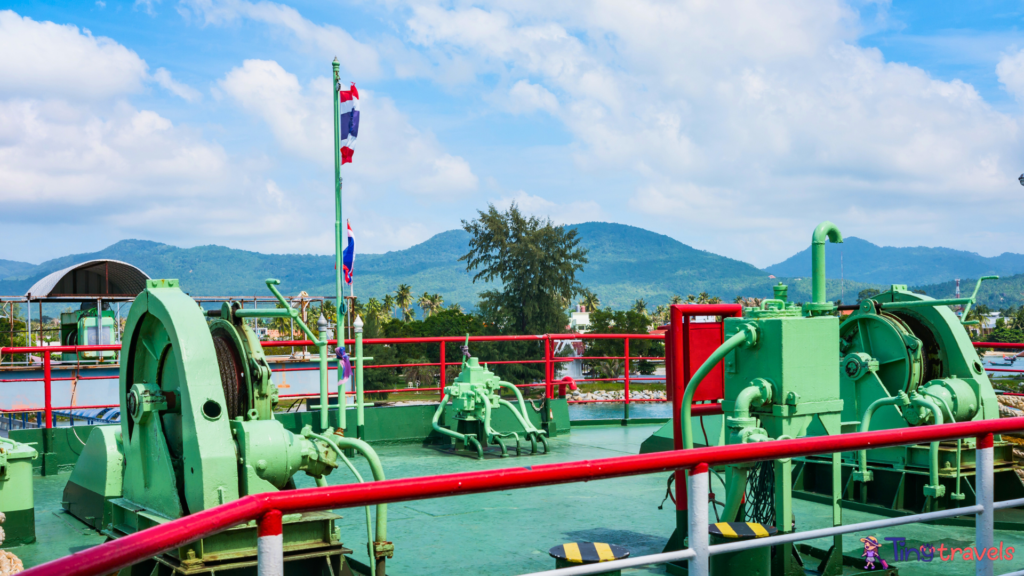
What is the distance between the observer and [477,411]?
10789 millimetres

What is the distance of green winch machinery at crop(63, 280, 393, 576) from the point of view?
4.74 meters

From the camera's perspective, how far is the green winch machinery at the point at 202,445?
4.74 m

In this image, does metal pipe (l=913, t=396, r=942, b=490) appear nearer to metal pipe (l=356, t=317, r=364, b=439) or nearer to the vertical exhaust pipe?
the vertical exhaust pipe

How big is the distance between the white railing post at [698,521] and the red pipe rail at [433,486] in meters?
0.05

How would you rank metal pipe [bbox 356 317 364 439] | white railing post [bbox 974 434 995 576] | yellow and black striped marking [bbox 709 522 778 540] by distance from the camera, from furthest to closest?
metal pipe [bbox 356 317 364 439], yellow and black striped marking [bbox 709 522 778 540], white railing post [bbox 974 434 995 576]

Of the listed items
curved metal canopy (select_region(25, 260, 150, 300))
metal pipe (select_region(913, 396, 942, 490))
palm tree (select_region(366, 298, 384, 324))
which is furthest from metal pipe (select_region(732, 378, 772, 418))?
palm tree (select_region(366, 298, 384, 324))

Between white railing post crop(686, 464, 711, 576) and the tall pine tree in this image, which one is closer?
white railing post crop(686, 464, 711, 576)

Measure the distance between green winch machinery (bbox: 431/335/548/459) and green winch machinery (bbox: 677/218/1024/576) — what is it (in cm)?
361

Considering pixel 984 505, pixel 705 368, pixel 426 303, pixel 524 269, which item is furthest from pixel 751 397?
pixel 426 303

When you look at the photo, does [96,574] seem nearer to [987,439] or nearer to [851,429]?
[987,439]

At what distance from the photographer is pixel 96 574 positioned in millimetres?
1736

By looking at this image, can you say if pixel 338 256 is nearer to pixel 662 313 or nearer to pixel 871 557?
pixel 871 557

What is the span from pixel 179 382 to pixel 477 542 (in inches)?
101

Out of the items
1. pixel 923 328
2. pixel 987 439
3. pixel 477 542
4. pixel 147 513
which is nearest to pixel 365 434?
pixel 477 542
